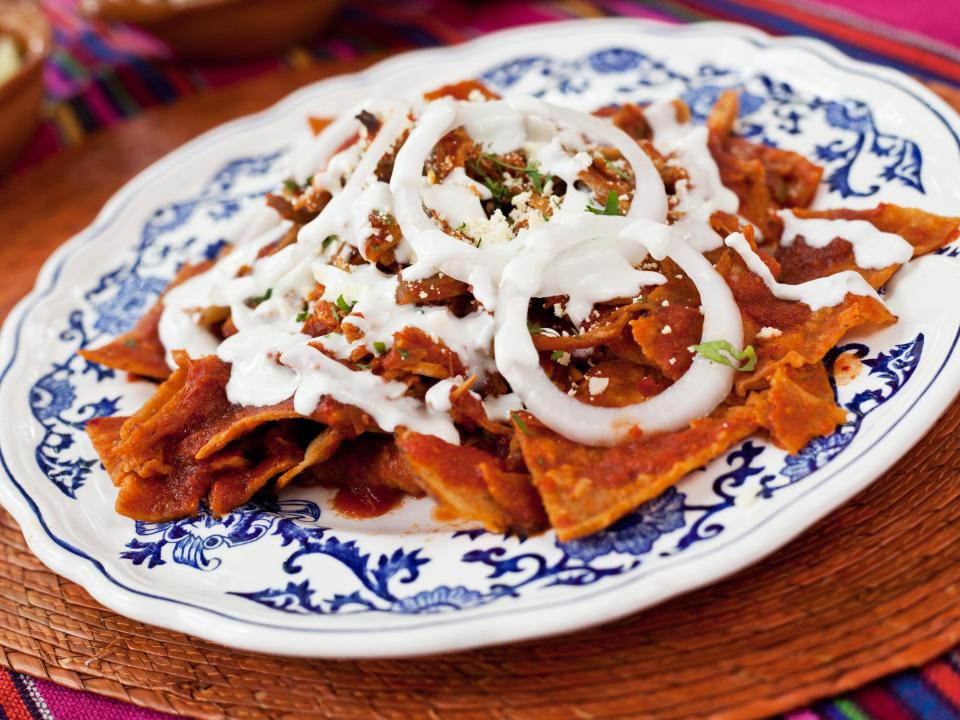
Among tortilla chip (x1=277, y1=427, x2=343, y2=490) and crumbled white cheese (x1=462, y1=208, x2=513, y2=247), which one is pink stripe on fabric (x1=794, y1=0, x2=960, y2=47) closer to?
crumbled white cheese (x1=462, y1=208, x2=513, y2=247)

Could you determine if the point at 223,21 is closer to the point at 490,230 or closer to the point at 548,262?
the point at 490,230

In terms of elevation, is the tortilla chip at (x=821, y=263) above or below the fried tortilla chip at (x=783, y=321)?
below

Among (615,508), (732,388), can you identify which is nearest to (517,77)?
(732,388)

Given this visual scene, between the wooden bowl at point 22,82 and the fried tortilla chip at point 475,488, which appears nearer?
the fried tortilla chip at point 475,488

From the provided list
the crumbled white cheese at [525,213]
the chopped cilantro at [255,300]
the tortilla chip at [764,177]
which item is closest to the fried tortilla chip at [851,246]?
the tortilla chip at [764,177]

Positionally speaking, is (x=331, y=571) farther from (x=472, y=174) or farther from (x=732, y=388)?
(x=472, y=174)

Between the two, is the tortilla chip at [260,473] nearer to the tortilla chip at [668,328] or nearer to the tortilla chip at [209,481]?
the tortilla chip at [209,481]
